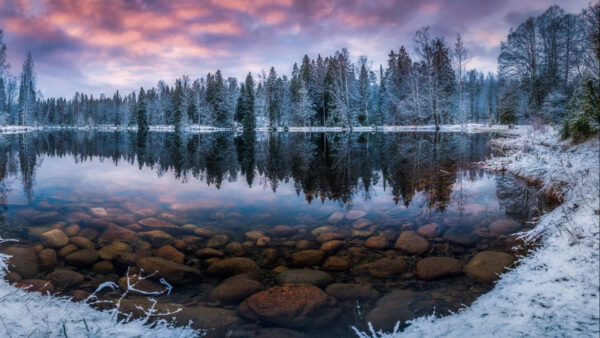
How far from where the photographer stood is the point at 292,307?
4.02 meters

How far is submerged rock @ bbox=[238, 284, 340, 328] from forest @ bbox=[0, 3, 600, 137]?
573cm

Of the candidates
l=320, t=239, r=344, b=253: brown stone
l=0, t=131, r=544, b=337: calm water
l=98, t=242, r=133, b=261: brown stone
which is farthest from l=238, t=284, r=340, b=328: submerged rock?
l=98, t=242, r=133, b=261: brown stone

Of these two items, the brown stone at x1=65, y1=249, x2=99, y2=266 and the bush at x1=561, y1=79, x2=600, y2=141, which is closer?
the bush at x1=561, y1=79, x2=600, y2=141

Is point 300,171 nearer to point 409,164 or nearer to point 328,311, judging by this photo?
point 409,164

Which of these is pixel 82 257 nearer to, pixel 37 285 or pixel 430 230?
pixel 37 285

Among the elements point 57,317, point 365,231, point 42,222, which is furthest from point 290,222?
point 42,222

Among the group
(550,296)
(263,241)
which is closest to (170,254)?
(263,241)

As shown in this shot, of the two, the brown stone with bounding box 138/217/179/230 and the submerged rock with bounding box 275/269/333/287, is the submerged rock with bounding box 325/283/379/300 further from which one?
the brown stone with bounding box 138/217/179/230

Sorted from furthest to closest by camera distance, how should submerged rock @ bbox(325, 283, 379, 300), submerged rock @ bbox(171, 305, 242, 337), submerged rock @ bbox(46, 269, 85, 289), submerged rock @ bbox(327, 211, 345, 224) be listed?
submerged rock @ bbox(327, 211, 345, 224), submerged rock @ bbox(46, 269, 85, 289), submerged rock @ bbox(325, 283, 379, 300), submerged rock @ bbox(171, 305, 242, 337)

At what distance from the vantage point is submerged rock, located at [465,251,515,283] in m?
4.62

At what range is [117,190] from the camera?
11727 millimetres

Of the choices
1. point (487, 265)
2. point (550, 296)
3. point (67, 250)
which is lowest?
point (67, 250)

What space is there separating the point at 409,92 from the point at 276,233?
1920 inches

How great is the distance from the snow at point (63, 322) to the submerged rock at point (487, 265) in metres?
4.06
